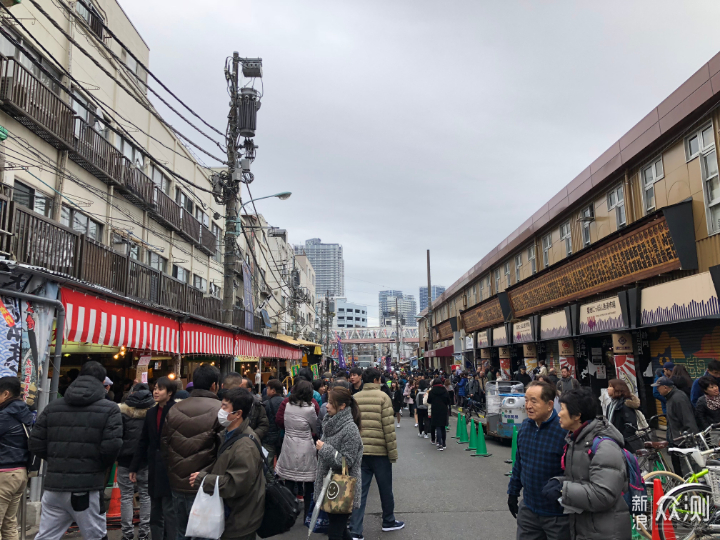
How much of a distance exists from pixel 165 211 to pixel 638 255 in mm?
16763

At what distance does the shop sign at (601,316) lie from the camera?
14.5 metres

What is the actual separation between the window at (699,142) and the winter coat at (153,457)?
41.6 ft

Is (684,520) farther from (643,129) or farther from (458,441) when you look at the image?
(643,129)

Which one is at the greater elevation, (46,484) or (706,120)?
(706,120)

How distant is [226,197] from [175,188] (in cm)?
953

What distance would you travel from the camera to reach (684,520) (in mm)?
5395

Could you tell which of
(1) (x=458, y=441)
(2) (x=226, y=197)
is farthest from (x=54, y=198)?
(1) (x=458, y=441)

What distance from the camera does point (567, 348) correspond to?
1944 centimetres

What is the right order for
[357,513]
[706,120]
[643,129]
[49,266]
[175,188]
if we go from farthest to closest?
[175,188], [643,129], [706,120], [49,266], [357,513]

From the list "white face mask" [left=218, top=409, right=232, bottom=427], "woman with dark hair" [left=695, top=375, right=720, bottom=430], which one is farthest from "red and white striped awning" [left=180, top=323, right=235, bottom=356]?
"woman with dark hair" [left=695, top=375, right=720, bottom=430]

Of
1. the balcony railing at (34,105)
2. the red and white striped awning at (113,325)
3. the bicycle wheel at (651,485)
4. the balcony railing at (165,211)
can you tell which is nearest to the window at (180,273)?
the balcony railing at (165,211)

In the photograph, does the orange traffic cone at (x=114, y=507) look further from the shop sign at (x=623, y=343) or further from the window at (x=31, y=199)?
the shop sign at (x=623, y=343)

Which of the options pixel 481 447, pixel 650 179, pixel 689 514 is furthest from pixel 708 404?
pixel 650 179

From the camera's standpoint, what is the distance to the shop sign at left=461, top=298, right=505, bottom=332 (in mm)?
27494
